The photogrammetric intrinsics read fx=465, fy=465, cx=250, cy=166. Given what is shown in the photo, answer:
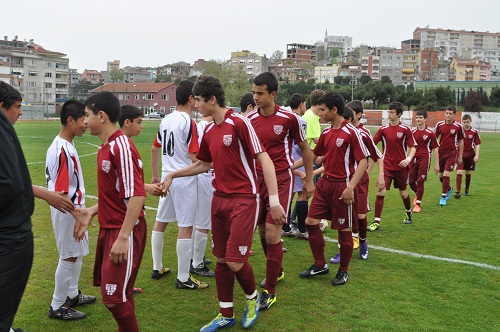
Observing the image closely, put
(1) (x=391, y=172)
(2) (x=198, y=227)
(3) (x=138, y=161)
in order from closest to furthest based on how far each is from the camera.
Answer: (3) (x=138, y=161) → (2) (x=198, y=227) → (1) (x=391, y=172)

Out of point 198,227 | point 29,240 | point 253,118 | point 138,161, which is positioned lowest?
point 198,227

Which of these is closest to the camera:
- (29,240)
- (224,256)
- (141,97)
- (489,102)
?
(29,240)

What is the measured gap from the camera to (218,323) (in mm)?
4891

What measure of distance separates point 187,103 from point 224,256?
2.30 m

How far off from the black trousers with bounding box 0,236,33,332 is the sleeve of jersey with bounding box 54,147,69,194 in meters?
1.96

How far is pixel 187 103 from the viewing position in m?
6.24

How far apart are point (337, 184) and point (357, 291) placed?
146 cm

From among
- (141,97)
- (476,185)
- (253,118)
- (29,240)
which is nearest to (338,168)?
(253,118)

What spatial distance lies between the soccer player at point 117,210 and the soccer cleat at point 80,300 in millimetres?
1428

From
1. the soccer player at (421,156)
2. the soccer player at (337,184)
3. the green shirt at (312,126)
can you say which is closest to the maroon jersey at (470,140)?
the soccer player at (421,156)

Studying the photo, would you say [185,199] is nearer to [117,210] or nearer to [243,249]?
[243,249]

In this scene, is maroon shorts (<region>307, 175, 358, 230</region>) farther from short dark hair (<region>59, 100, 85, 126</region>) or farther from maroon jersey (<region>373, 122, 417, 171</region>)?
maroon jersey (<region>373, 122, 417, 171</region>)

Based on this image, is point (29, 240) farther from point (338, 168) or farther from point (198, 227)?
point (338, 168)

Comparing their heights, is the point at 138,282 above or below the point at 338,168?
below
